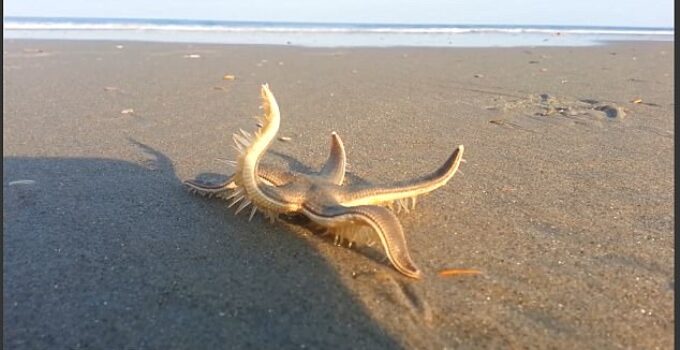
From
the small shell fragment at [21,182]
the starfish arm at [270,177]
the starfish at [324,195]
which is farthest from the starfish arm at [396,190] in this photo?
the small shell fragment at [21,182]

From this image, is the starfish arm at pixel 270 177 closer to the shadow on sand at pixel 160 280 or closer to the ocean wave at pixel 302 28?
the shadow on sand at pixel 160 280

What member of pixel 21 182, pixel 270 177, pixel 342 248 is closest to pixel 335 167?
pixel 270 177

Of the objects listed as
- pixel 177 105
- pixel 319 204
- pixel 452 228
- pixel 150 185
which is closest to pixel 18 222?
pixel 150 185

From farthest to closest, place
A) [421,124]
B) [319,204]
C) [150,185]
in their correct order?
[421,124] → [150,185] → [319,204]

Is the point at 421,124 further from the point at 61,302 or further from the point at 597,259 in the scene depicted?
the point at 61,302

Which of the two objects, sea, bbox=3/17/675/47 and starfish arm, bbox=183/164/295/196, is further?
sea, bbox=3/17/675/47

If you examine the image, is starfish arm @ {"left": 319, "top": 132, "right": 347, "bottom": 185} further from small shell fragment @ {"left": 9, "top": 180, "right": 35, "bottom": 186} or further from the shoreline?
the shoreline

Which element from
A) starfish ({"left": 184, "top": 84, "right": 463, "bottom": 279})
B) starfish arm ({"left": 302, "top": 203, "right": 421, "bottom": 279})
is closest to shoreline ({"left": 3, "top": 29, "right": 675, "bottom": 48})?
starfish ({"left": 184, "top": 84, "right": 463, "bottom": 279})
